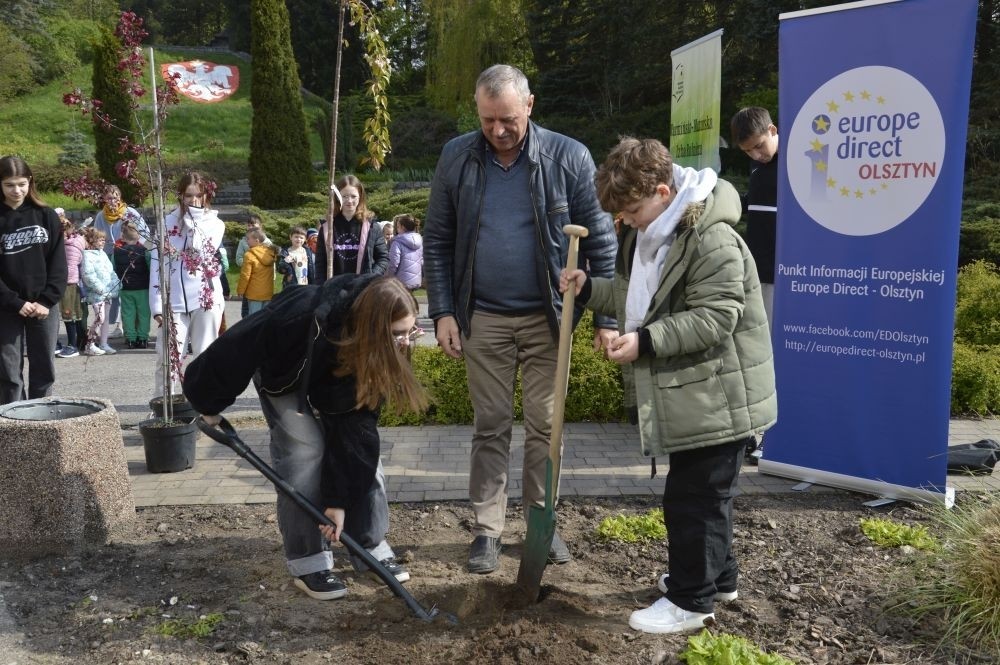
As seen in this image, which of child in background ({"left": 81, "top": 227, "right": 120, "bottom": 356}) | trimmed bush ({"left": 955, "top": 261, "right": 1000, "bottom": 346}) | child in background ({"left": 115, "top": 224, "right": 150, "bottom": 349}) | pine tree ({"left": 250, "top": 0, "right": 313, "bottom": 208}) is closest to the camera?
trimmed bush ({"left": 955, "top": 261, "right": 1000, "bottom": 346})

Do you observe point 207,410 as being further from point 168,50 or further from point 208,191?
point 168,50

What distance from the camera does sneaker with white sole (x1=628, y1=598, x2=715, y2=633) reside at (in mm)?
3176

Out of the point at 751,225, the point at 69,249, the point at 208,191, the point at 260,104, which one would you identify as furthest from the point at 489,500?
the point at 260,104

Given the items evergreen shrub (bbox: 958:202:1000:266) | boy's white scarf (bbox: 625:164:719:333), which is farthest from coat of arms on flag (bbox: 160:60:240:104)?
boy's white scarf (bbox: 625:164:719:333)

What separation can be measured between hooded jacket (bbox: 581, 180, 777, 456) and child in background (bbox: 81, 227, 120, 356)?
840 centimetres

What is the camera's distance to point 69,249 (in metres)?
10.1

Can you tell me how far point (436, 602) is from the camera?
3.54 meters

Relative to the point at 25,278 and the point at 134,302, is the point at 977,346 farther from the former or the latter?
the point at 134,302

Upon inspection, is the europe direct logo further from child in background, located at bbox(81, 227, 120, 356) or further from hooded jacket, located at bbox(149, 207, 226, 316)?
child in background, located at bbox(81, 227, 120, 356)

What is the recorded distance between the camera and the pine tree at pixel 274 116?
25.5 meters

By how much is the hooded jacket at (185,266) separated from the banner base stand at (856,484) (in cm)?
383

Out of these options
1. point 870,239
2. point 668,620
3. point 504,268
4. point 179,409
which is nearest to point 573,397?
point 870,239

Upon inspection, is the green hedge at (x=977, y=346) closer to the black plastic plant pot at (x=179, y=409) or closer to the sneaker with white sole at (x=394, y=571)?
the sneaker with white sole at (x=394, y=571)

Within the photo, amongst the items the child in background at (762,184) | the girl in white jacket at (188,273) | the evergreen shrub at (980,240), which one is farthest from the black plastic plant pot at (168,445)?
the evergreen shrub at (980,240)
